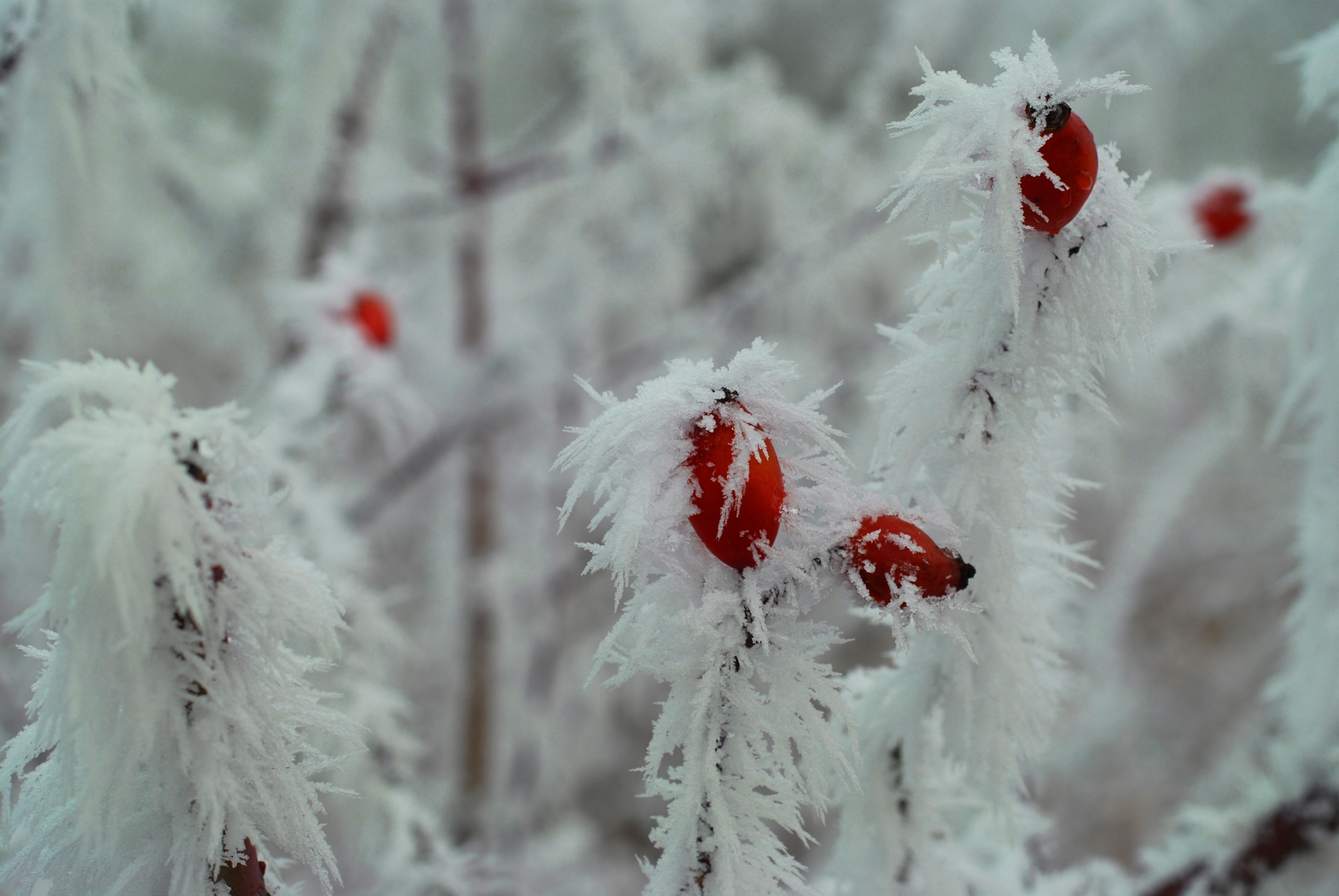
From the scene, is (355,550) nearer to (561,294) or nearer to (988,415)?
(988,415)

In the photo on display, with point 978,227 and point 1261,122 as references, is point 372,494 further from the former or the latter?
point 1261,122

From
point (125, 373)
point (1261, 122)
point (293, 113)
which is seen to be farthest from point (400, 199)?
point (1261, 122)

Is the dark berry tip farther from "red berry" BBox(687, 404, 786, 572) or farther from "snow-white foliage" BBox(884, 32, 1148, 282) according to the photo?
"red berry" BBox(687, 404, 786, 572)

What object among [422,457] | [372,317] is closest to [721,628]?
[372,317]

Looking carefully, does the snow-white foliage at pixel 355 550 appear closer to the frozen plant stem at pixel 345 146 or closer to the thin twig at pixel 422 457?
the frozen plant stem at pixel 345 146

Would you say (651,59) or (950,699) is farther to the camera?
(651,59)

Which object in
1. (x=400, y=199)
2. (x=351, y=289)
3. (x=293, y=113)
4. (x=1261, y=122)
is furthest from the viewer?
(x=1261, y=122)

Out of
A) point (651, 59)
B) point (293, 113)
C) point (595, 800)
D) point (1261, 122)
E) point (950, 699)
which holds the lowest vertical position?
point (950, 699)
